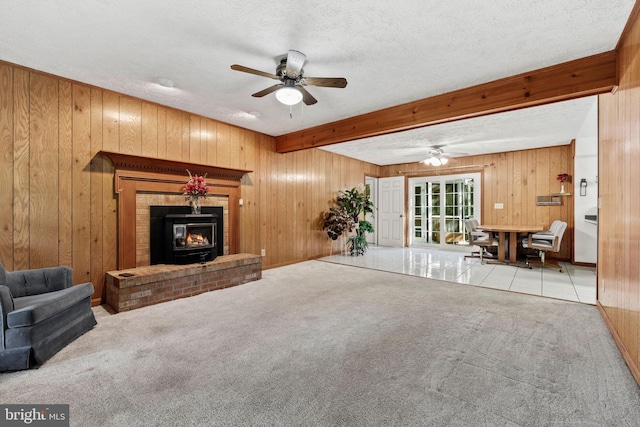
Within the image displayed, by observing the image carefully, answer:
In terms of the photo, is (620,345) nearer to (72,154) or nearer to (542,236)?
(542,236)

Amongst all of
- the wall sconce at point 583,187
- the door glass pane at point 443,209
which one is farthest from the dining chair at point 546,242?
the door glass pane at point 443,209

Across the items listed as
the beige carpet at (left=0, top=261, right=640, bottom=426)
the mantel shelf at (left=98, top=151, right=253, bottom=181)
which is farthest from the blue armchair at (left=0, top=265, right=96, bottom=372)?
the mantel shelf at (left=98, top=151, right=253, bottom=181)

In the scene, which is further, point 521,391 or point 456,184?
point 456,184

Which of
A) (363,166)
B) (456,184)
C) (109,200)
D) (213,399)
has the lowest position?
(213,399)

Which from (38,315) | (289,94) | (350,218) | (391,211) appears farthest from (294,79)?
(391,211)

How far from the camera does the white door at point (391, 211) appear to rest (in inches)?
335

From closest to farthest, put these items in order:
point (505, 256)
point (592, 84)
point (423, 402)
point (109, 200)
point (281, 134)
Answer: point (423, 402)
point (592, 84)
point (109, 200)
point (281, 134)
point (505, 256)

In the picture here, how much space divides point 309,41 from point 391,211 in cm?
684

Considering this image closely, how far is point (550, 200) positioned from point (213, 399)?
7.52m

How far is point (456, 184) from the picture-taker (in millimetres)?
7867

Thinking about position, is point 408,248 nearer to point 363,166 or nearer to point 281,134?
point 363,166

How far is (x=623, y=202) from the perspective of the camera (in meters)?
2.28

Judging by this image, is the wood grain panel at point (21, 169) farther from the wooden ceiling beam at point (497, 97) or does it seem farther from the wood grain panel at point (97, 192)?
the wooden ceiling beam at point (497, 97)

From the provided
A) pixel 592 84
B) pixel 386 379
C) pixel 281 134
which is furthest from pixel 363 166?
pixel 386 379
